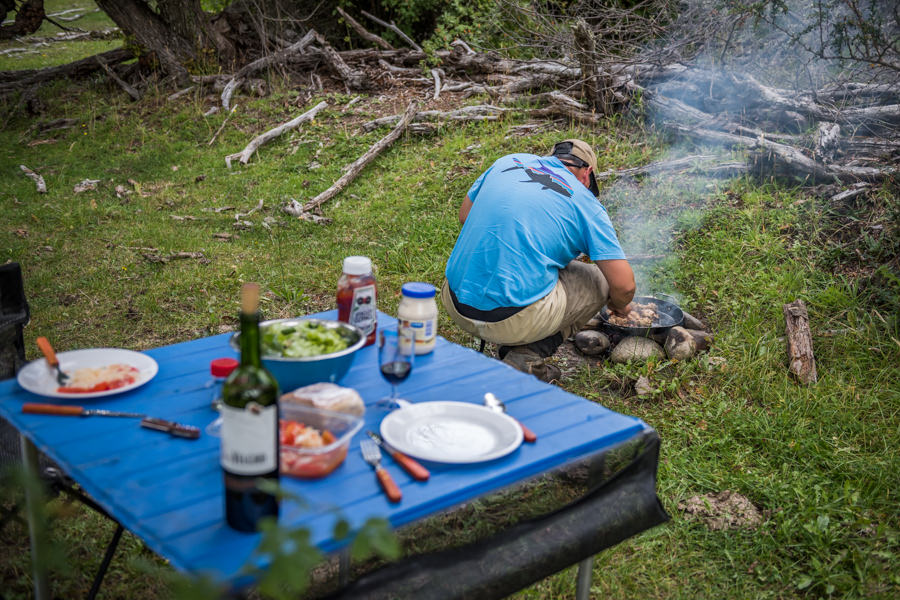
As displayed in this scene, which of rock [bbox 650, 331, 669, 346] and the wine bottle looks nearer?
the wine bottle

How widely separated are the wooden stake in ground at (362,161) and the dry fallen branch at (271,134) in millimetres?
1346

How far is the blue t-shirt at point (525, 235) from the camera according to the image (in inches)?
145

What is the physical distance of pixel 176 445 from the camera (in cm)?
194

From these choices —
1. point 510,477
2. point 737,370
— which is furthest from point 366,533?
point 737,370

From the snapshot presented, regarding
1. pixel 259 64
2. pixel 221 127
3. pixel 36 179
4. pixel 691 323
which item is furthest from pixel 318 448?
pixel 259 64

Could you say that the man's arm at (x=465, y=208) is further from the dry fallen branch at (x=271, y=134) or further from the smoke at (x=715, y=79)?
the dry fallen branch at (x=271, y=134)

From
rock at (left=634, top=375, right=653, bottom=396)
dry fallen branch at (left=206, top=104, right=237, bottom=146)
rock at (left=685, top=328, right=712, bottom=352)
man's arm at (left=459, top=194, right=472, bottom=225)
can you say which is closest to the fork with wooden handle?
man's arm at (left=459, top=194, right=472, bottom=225)

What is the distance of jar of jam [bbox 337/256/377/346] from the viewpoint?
2.45 meters

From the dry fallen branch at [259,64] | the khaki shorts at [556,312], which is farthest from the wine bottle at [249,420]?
the dry fallen branch at [259,64]

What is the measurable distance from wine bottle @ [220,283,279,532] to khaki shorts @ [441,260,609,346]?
2.46 metres

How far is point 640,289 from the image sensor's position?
5320mm

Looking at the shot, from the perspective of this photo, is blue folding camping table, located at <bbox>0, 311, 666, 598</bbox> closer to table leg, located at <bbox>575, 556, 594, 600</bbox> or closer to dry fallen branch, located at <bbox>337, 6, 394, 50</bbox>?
table leg, located at <bbox>575, 556, 594, 600</bbox>

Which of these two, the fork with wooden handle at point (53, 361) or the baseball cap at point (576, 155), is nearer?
the fork with wooden handle at point (53, 361)

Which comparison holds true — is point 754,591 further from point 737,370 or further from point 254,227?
point 254,227
